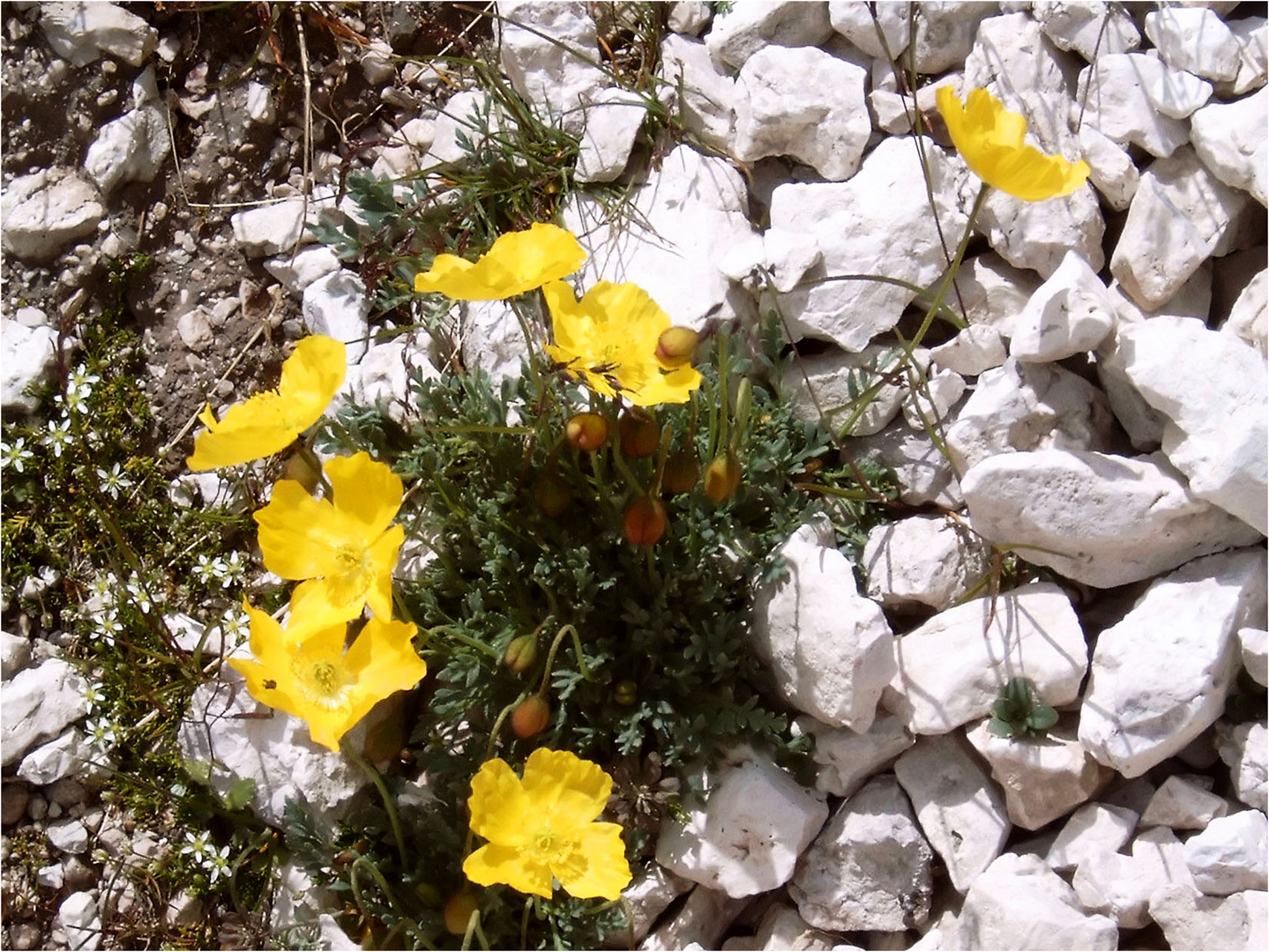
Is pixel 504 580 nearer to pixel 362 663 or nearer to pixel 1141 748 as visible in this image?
pixel 362 663

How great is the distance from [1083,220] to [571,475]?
1.43 meters

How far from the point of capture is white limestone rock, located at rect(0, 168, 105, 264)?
11.2ft

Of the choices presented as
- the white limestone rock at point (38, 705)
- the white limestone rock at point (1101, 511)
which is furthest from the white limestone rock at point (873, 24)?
the white limestone rock at point (38, 705)

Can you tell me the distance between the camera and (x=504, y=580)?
290 centimetres

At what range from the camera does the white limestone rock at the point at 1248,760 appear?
2.54 meters

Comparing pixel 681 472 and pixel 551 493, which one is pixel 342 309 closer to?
pixel 551 493

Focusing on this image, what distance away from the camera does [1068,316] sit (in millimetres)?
2770

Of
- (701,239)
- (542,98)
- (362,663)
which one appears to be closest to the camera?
(362,663)

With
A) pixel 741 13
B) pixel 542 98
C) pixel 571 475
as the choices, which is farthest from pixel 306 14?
pixel 571 475

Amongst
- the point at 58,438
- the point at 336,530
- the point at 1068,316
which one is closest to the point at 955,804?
the point at 1068,316

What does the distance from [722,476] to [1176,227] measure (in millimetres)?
1279

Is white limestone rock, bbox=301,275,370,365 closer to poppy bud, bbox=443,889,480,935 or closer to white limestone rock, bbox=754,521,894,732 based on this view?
white limestone rock, bbox=754,521,894,732

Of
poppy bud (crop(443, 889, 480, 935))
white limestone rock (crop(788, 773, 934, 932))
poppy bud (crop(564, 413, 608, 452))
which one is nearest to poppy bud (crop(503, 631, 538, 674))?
poppy bud (crop(564, 413, 608, 452))

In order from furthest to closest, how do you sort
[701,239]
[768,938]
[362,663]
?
[701,239], [768,938], [362,663]
